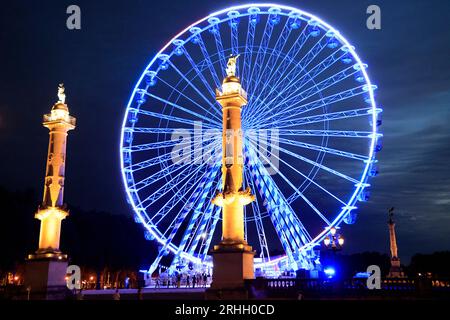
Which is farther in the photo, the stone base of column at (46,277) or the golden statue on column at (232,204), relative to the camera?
the stone base of column at (46,277)

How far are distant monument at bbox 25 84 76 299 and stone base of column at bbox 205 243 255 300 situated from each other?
359 inches

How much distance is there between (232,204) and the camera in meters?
23.8

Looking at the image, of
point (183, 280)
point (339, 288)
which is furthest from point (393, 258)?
point (339, 288)

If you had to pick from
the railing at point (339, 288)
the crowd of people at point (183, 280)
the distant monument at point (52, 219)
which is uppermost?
the distant monument at point (52, 219)

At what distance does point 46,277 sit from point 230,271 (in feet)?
33.5

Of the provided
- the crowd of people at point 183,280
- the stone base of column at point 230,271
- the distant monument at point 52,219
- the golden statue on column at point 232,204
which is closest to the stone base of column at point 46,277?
the distant monument at point 52,219

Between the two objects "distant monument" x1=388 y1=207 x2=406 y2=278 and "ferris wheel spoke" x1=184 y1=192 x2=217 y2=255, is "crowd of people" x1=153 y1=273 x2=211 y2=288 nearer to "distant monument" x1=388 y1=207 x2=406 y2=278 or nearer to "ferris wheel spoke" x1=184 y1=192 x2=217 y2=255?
"ferris wheel spoke" x1=184 y1=192 x2=217 y2=255

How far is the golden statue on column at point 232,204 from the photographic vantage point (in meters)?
22.6

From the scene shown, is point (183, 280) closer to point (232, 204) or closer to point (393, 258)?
point (232, 204)

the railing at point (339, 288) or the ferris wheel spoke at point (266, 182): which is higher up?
the ferris wheel spoke at point (266, 182)

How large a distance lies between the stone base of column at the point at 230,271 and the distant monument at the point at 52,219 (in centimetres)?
912

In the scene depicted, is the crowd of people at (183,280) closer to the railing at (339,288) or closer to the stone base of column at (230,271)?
the stone base of column at (230,271)

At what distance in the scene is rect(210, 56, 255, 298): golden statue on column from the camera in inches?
888
